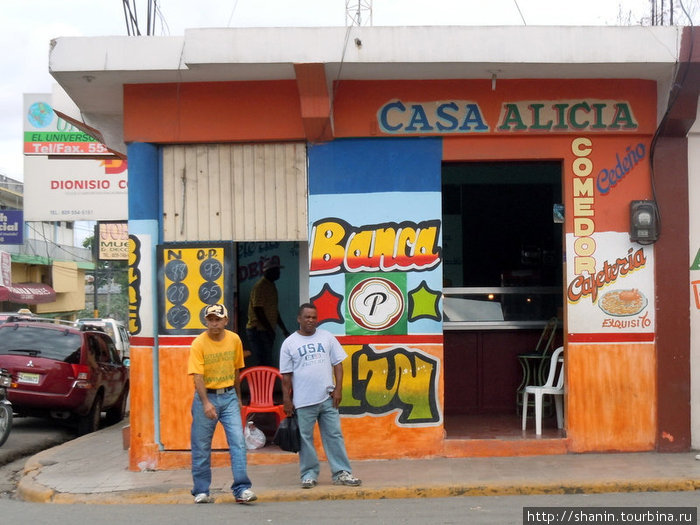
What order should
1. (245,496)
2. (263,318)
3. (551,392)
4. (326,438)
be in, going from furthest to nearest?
(263,318), (551,392), (326,438), (245,496)

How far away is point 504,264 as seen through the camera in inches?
509

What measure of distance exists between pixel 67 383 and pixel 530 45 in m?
8.84

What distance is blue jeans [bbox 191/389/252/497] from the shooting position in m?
7.78

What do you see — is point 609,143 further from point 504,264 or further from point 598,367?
point 504,264

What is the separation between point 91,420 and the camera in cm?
1445

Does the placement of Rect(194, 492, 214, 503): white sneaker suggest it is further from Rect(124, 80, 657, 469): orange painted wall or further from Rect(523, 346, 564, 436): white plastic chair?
Rect(523, 346, 564, 436): white plastic chair

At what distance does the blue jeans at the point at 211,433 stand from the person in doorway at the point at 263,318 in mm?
3895

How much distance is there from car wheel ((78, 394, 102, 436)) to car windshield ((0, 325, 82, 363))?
2.96 ft

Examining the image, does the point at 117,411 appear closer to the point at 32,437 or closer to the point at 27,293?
the point at 32,437

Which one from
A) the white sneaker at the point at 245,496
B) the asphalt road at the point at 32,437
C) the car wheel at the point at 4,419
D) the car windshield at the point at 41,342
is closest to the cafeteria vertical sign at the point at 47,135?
the asphalt road at the point at 32,437

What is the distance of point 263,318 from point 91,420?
14.2 ft

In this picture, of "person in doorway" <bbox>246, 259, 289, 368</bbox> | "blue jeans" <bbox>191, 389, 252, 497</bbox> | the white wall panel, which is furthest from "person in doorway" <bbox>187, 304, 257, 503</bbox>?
"person in doorway" <bbox>246, 259, 289, 368</bbox>

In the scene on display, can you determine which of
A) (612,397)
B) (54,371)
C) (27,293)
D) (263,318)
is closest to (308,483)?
(612,397)

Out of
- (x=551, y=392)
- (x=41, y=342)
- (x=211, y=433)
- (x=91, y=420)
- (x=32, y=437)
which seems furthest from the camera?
(x=91, y=420)
